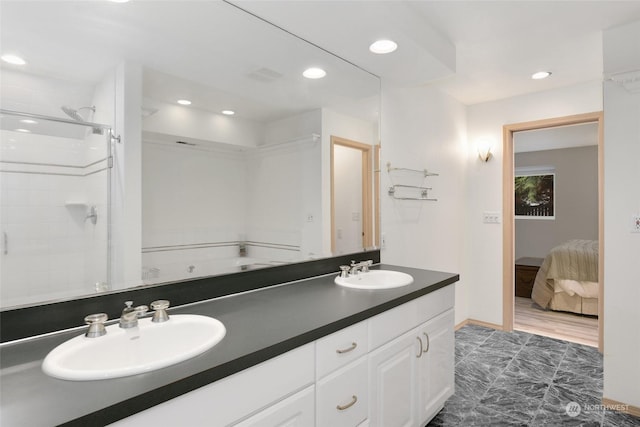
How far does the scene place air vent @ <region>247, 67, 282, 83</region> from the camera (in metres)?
1.82

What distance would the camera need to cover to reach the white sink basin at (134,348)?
874mm

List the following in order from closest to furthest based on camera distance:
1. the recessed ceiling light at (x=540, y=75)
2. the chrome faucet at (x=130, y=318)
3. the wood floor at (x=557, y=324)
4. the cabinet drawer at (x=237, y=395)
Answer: the cabinet drawer at (x=237, y=395) → the chrome faucet at (x=130, y=318) → the recessed ceiling light at (x=540, y=75) → the wood floor at (x=557, y=324)

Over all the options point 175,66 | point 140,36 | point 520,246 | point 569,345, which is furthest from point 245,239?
point 520,246

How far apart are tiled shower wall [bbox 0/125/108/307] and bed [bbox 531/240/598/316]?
4632 millimetres

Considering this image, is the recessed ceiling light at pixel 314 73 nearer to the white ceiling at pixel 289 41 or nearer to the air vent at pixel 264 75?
the white ceiling at pixel 289 41

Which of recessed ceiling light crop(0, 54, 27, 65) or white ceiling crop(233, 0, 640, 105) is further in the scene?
white ceiling crop(233, 0, 640, 105)

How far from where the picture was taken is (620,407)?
2.21m

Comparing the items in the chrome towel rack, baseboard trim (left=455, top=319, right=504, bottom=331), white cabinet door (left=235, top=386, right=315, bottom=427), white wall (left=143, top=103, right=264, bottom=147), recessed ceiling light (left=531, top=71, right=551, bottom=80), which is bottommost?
baseboard trim (left=455, top=319, right=504, bottom=331)

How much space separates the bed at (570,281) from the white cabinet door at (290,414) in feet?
13.3

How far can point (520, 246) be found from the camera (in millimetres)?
6270

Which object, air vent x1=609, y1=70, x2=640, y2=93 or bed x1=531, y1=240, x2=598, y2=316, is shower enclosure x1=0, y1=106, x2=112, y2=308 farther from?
bed x1=531, y1=240, x2=598, y2=316

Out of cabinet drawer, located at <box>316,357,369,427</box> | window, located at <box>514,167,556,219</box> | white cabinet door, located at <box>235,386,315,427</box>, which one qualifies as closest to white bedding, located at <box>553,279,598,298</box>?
window, located at <box>514,167,556,219</box>

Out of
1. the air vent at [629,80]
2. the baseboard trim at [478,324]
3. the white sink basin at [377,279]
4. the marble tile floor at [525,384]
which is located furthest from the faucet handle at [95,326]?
the baseboard trim at [478,324]

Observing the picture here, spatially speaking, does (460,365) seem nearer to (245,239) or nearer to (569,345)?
(569,345)
